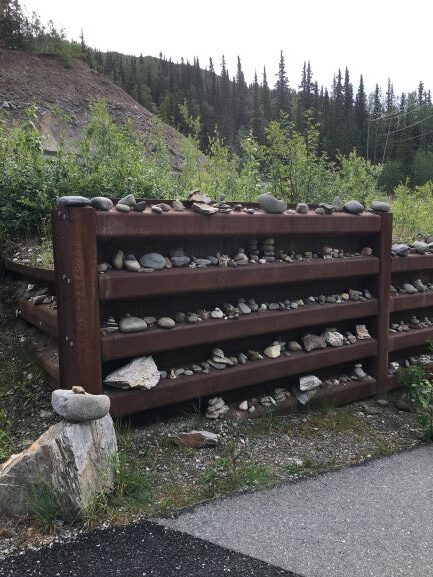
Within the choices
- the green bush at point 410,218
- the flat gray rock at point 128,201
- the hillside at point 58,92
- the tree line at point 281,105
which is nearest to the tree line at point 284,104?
the tree line at point 281,105

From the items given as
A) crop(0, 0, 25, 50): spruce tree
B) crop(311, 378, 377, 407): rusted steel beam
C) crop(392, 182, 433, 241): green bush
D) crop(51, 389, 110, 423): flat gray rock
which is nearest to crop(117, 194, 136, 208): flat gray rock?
crop(51, 389, 110, 423): flat gray rock

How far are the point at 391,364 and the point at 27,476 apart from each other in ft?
13.6

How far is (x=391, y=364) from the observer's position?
5469 mm

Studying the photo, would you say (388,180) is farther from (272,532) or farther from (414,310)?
(272,532)

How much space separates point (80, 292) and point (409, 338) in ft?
12.5

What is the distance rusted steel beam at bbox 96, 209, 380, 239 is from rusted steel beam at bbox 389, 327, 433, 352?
1.22m

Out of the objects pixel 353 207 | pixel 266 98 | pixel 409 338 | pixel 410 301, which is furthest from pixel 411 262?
pixel 266 98

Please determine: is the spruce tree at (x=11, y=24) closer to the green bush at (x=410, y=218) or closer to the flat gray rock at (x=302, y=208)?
the green bush at (x=410, y=218)

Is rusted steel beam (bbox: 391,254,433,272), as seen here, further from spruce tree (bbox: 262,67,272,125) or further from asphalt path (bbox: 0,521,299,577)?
spruce tree (bbox: 262,67,272,125)

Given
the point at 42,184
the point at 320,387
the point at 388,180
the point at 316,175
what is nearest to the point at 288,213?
the point at 320,387

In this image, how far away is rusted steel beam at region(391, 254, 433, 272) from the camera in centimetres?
531

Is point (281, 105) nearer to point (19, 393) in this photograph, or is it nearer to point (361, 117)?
point (361, 117)

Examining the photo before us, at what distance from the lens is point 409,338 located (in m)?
5.42

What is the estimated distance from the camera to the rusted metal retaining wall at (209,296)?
10.6ft
